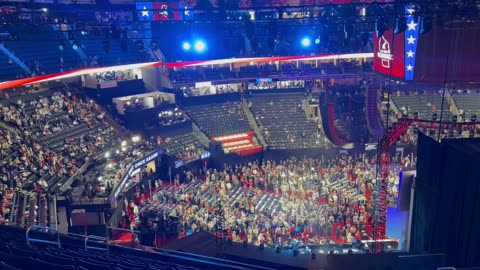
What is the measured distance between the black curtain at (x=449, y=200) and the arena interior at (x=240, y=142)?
46 millimetres

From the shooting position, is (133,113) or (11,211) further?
(133,113)

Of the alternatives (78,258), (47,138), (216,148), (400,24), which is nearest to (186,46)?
(216,148)

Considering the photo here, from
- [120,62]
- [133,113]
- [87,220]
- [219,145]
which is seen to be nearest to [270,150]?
[219,145]

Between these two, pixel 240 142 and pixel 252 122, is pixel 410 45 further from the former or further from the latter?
pixel 252 122

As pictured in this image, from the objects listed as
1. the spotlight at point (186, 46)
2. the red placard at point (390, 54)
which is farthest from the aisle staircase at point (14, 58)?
the red placard at point (390, 54)

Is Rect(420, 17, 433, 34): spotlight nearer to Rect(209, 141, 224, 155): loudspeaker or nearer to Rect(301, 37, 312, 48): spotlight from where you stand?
Rect(209, 141, 224, 155): loudspeaker

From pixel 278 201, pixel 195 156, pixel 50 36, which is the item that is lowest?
pixel 278 201

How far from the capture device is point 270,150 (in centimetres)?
2809

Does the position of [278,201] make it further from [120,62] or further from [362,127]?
[120,62]

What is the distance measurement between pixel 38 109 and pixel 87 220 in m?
9.00

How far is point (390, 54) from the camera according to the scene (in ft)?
53.9

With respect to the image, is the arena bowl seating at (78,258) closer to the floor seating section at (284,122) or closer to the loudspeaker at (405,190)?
the loudspeaker at (405,190)

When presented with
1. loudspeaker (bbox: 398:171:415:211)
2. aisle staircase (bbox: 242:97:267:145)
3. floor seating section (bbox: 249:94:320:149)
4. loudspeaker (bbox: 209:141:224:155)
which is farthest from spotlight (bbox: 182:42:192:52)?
loudspeaker (bbox: 398:171:415:211)

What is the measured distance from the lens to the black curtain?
7906mm
